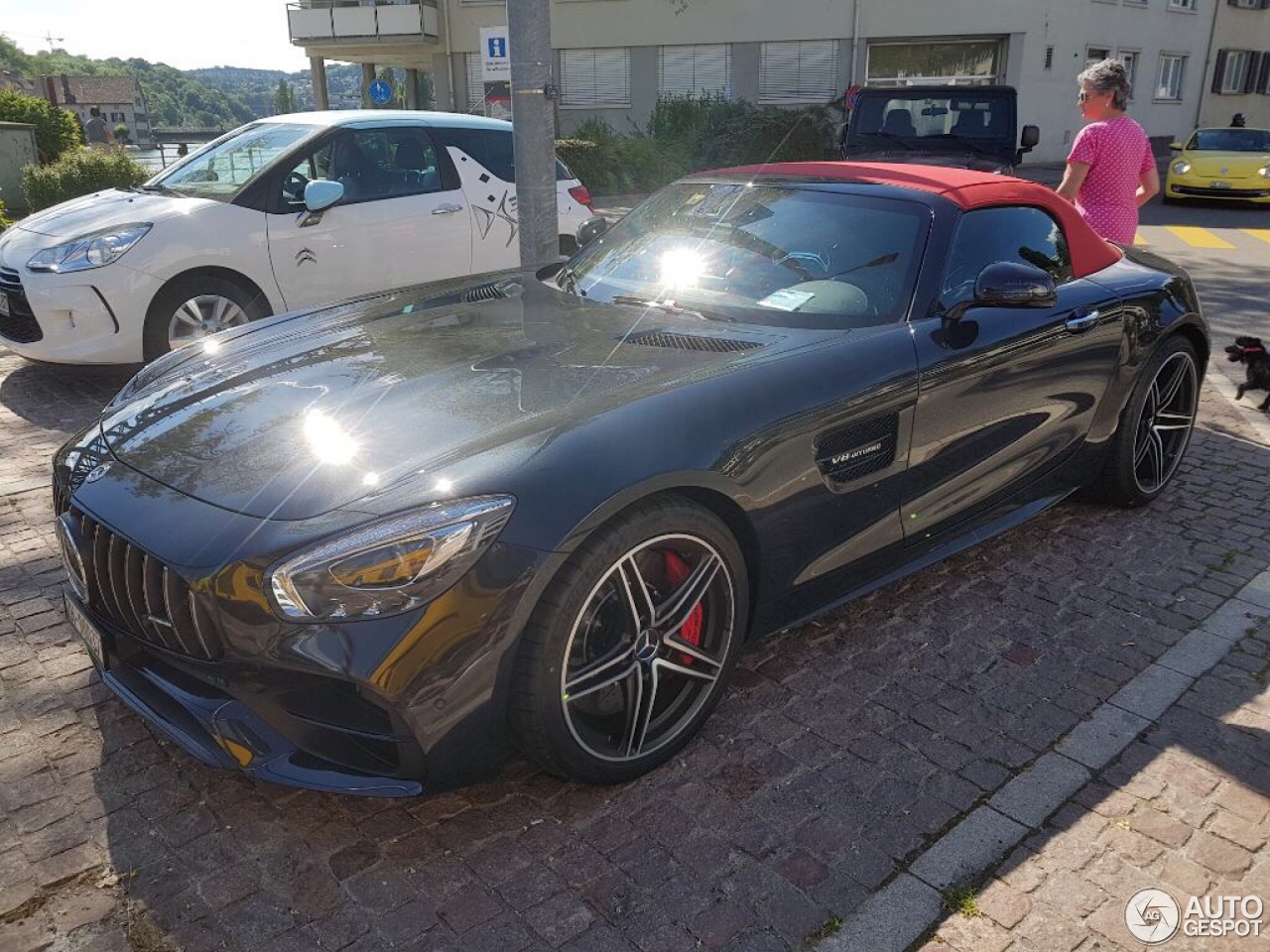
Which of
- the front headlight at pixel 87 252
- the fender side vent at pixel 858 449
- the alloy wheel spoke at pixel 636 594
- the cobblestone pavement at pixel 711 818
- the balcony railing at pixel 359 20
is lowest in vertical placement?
the cobblestone pavement at pixel 711 818

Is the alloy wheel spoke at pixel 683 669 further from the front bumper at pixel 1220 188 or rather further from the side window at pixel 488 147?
the front bumper at pixel 1220 188

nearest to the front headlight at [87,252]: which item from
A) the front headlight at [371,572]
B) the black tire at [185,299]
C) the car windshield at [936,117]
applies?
the black tire at [185,299]

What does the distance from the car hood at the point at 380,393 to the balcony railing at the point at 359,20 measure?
28418mm

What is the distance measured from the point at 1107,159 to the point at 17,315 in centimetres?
617

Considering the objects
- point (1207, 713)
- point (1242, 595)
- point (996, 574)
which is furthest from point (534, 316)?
point (1242, 595)

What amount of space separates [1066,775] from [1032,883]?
477 millimetres

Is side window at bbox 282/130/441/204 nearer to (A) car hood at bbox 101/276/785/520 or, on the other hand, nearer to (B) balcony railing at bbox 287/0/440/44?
(A) car hood at bbox 101/276/785/520

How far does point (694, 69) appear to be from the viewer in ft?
91.6

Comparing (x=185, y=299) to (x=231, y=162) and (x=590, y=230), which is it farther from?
(x=590, y=230)

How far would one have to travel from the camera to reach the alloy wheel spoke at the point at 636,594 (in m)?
2.52

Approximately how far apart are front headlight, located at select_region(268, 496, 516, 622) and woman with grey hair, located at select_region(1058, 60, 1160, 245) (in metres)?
4.43

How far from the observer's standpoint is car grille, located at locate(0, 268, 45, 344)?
5.81m

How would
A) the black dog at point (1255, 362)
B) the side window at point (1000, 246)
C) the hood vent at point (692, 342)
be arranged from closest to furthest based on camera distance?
the hood vent at point (692, 342) < the side window at point (1000, 246) < the black dog at point (1255, 362)
